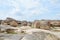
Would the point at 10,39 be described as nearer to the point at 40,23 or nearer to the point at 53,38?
the point at 53,38

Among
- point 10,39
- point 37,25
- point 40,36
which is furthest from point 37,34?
point 37,25

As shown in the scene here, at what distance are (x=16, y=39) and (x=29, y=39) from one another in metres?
0.98

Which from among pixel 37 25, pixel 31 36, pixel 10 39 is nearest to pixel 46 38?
pixel 31 36

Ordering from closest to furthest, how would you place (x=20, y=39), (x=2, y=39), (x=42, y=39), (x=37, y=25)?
(x=42, y=39)
(x=20, y=39)
(x=2, y=39)
(x=37, y=25)

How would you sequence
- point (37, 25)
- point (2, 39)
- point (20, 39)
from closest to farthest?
point (20, 39) < point (2, 39) < point (37, 25)

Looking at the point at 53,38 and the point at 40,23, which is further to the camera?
the point at 40,23

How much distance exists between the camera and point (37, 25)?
21844 mm

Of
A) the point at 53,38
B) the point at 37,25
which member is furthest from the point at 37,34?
the point at 37,25

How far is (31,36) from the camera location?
8414mm

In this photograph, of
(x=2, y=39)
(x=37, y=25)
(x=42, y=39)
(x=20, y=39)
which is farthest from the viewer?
(x=37, y=25)

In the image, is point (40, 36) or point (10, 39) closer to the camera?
point (40, 36)

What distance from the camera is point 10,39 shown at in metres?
9.02

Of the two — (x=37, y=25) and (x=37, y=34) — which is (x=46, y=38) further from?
(x=37, y=25)

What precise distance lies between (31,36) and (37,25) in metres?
13.5
